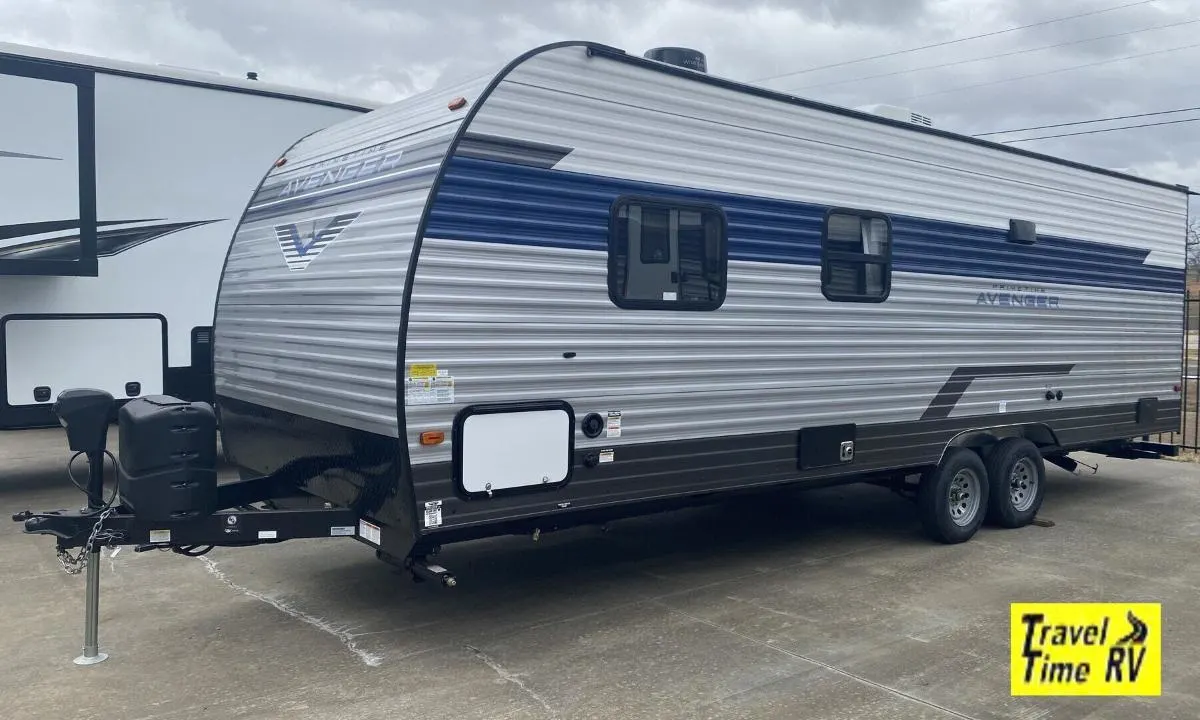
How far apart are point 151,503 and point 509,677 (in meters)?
1.99

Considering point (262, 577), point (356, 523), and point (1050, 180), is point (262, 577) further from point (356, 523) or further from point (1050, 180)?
point (1050, 180)

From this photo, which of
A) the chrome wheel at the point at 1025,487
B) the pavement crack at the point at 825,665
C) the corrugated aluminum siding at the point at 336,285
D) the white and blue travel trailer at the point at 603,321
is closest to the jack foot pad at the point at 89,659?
the white and blue travel trailer at the point at 603,321

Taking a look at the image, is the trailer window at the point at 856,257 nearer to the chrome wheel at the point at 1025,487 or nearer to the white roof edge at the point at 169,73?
the chrome wheel at the point at 1025,487

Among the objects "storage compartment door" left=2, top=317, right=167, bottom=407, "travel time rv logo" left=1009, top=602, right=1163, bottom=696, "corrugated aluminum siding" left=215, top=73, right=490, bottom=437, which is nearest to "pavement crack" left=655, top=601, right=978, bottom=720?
"travel time rv logo" left=1009, top=602, right=1163, bottom=696

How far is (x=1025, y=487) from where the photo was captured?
848cm

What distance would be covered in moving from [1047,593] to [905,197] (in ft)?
9.72

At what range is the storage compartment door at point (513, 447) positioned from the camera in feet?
16.4

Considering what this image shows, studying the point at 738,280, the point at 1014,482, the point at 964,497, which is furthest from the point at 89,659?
the point at 1014,482

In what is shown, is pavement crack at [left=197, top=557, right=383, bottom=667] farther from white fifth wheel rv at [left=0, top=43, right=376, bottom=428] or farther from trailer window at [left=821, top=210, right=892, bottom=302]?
trailer window at [left=821, top=210, right=892, bottom=302]

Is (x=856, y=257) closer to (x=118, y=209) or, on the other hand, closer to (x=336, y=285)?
(x=336, y=285)

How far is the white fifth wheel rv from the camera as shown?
27.2 ft

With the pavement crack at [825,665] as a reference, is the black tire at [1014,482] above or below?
above

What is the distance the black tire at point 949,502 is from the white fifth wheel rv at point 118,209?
6737mm

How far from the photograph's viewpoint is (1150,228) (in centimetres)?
988
